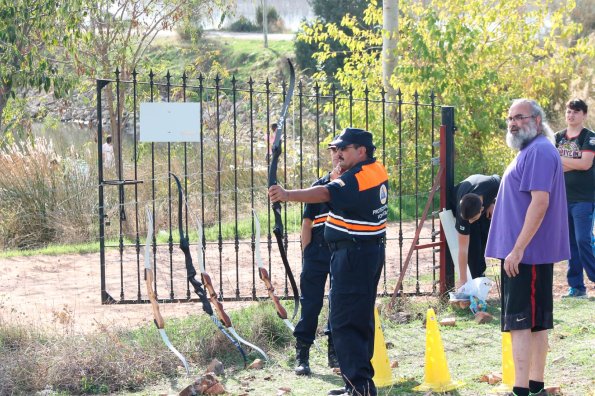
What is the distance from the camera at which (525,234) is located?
5.78 meters

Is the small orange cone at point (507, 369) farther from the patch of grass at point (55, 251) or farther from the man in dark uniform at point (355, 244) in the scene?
the patch of grass at point (55, 251)

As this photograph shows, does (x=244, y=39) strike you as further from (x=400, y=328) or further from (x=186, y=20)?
(x=400, y=328)

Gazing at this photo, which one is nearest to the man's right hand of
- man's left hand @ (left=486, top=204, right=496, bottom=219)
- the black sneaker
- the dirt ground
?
the dirt ground

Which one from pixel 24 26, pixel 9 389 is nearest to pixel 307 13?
pixel 24 26

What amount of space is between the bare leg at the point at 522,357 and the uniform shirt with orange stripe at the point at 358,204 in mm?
1094

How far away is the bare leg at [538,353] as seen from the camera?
601 cm

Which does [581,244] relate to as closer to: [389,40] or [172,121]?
[172,121]

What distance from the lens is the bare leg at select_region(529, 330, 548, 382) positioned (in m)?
6.01

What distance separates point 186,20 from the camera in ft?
55.1

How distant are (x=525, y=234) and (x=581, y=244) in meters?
3.69

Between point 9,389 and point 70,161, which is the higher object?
point 70,161

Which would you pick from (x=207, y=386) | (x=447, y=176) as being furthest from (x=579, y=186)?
(x=207, y=386)

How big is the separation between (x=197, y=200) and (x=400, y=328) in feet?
24.5

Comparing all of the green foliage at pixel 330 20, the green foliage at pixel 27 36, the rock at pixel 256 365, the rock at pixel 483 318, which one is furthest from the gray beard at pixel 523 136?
the green foliage at pixel 330 20
